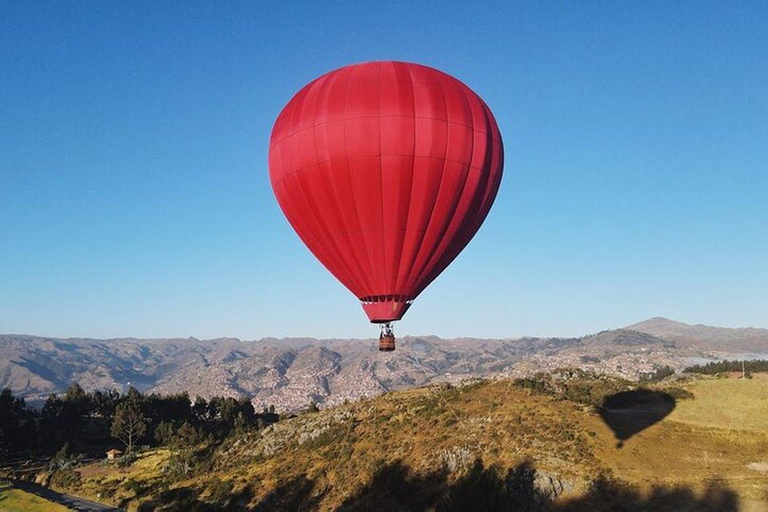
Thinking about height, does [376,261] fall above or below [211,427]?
above

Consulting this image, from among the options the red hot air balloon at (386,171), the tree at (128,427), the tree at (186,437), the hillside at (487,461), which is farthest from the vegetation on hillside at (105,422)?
the red hot air balloon at (386,171)

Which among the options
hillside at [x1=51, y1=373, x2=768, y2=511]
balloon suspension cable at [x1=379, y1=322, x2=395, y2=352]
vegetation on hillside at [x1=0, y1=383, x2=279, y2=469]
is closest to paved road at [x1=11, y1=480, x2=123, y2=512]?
hillside at [x1=51, y1=373, x2=768, y2=511]

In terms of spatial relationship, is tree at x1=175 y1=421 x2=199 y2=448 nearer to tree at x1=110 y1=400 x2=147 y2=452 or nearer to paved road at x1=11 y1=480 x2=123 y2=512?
tree at x1=110 y1=400 x2=147 y2=452

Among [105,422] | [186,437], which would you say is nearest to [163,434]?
[186,437]

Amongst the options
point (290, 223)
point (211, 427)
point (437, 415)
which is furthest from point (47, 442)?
point (290, 223)

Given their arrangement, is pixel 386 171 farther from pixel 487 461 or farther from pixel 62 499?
pixel 62 499

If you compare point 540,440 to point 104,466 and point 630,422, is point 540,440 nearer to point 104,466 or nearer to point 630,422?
point 630,422
